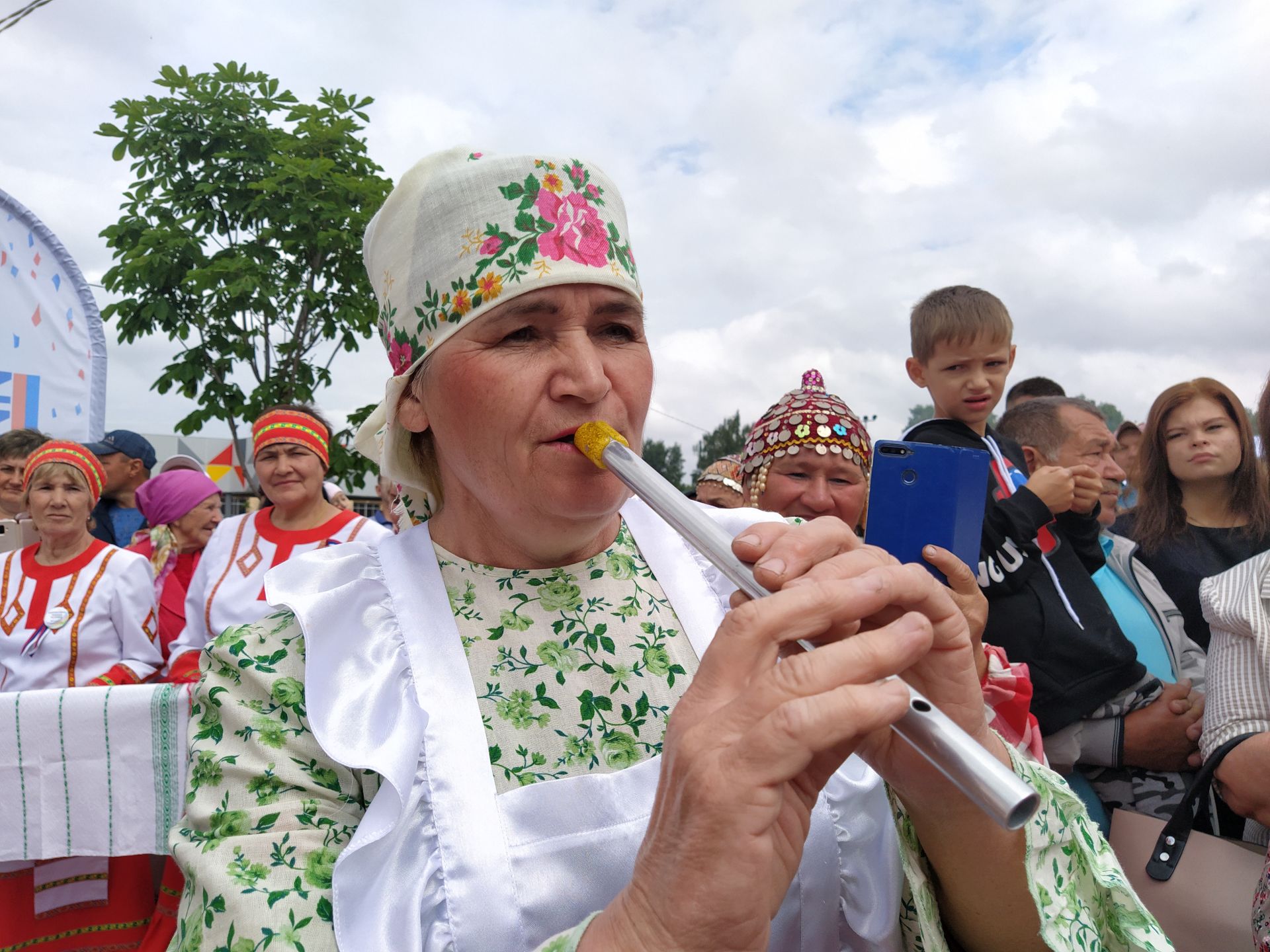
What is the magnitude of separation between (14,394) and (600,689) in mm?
5258

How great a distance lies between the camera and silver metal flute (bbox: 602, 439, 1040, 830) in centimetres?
74

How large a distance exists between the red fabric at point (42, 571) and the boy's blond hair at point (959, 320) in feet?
12.3

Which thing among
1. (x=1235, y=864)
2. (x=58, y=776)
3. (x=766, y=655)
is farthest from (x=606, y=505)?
(x=1235, y=864)

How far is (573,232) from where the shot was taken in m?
1.45

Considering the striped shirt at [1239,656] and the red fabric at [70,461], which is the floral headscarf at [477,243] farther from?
the red fabric at [70,461]

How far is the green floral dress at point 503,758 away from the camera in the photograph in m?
1.11

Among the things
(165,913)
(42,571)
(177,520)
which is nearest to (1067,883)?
(165,913)

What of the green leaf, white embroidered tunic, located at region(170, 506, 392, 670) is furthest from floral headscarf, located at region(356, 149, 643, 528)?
white embroidered tunic, located at region(170, 506, 392, 670)

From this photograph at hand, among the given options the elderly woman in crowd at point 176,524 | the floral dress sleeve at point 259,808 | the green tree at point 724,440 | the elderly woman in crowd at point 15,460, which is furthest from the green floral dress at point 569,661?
the green tree at point 724,440

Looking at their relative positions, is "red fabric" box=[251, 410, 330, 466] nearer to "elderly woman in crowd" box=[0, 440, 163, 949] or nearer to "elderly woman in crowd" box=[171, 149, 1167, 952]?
"elderly woman in crowd" box=[0, 440, 163, 949]

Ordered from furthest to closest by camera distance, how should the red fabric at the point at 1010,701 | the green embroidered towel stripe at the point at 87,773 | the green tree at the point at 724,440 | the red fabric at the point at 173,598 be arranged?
the green tree at the point at 724,440, the red fabric at the point at 173,598, the green embroidered towel stripe at the point at 87,773, the red fabric at the point at 1010,701

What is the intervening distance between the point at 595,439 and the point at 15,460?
4927 mm

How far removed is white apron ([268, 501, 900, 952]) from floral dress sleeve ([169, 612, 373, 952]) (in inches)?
2.0

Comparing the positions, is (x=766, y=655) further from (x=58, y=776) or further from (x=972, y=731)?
(x=58, y=776)
